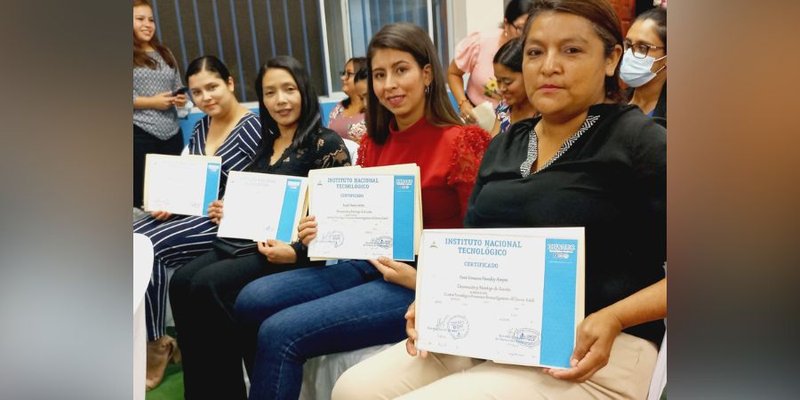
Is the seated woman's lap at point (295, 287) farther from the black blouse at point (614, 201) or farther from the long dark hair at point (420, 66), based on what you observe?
the black blouse at point (614, 201)

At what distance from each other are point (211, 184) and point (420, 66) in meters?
0.62

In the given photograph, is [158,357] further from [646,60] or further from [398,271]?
[646,60]

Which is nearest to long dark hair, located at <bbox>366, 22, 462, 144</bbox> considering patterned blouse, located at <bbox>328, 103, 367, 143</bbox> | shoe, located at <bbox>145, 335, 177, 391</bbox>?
shoe, located at <bbox>145, 335, 177, 391</bbox>

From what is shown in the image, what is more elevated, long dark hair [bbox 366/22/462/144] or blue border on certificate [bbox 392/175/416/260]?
long dark hair [bbox 366/22/462/144]

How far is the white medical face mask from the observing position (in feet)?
3.64

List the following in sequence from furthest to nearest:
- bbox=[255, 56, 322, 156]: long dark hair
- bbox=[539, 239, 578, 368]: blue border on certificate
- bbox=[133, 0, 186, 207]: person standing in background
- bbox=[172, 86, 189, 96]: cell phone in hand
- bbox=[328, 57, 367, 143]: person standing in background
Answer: bbox=[328, 57, 367, 143]: person standing in background → bbox=[255, 56, 322, 156]: long dark hair → bbox=[172, 86, 189, 96]: cell phone in hand → bbox=[133, 0, 186, 207]: person standing in background → bbox=[539, 239, 578, 368]: blue border on certificate

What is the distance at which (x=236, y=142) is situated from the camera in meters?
1.80

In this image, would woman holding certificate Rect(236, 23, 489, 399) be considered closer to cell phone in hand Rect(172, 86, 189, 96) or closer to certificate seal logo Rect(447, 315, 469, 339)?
certificate seal logo Rect(447, 315, 469, 339)

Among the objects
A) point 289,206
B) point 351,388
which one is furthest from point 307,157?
point 351,388

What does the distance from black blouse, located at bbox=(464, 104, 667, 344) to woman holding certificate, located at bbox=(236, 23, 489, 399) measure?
1.35 ft
